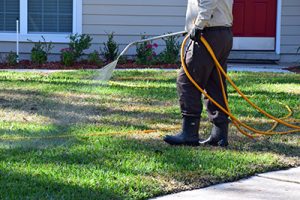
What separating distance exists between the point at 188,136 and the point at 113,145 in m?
0.73

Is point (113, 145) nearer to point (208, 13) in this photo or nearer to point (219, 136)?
point (219, 136)

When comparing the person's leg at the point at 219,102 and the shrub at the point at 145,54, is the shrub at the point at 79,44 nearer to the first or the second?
the shrub at the point at 145,54

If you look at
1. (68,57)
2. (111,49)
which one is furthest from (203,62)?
(111,49)

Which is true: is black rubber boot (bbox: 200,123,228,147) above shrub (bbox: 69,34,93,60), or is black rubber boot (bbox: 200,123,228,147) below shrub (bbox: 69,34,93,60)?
below

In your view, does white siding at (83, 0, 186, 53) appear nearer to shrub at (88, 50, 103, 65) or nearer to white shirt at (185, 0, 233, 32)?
shrub at (88, 50, 103, 65)

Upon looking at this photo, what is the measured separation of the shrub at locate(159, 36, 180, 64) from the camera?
47.8 feet

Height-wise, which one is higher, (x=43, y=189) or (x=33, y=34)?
(x=33, y=34)

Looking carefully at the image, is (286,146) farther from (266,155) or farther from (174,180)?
(174,180)

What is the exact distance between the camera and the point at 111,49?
49.0 ft

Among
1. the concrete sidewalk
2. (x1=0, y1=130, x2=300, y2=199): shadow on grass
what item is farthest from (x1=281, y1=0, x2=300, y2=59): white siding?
the concrete sidewalk

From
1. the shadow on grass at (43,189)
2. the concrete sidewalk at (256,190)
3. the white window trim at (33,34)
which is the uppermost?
the white window trim at (33,34)

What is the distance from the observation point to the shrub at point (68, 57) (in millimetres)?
14320

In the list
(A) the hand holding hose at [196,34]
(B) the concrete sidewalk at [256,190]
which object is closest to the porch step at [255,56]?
(A) the hand holding hose at [196,34]

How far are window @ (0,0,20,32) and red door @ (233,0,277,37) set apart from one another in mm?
4977
